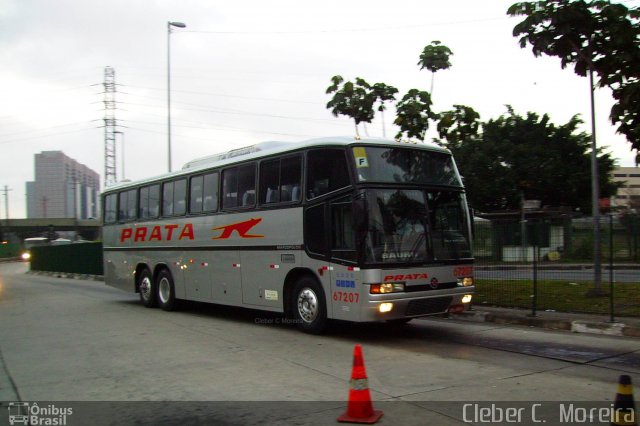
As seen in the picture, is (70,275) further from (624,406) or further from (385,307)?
(624,406)

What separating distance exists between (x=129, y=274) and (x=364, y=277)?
9716 mm

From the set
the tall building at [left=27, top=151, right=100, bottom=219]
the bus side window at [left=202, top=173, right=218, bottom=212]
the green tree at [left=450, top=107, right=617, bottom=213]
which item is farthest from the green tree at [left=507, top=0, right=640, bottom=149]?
the tall building at [left=27, top=151, right=100, bottom=219]

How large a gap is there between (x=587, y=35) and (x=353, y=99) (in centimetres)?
599

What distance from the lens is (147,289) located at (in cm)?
1514

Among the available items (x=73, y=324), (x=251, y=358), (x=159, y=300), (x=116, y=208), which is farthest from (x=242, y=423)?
(x=116, y=208)

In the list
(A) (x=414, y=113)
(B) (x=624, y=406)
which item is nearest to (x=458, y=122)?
(A) (x=414, y=113)

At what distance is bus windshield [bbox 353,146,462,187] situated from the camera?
29.2 feet

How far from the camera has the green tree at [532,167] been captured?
30859mm

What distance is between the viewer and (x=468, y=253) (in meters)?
9.66

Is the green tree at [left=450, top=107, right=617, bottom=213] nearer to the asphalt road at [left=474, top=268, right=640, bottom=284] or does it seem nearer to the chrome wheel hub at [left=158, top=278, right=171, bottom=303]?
the asphalt road at [left=474, top=268, right=640, bottom=284]

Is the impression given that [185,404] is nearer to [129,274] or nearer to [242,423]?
[242,423]

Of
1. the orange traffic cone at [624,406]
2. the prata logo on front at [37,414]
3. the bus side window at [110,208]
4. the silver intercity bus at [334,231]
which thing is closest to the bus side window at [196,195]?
the silver intercity bus at [334,231]

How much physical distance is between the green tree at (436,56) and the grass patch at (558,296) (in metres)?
5.45

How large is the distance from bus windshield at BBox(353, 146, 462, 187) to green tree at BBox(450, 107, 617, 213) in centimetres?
2209
